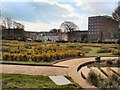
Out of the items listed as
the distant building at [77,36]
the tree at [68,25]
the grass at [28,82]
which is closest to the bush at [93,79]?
the grass at [28,82]

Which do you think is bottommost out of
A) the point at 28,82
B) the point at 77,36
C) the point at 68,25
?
the point at 28,82

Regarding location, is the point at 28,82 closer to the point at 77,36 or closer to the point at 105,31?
the point at 105,31

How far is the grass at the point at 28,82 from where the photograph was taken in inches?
199

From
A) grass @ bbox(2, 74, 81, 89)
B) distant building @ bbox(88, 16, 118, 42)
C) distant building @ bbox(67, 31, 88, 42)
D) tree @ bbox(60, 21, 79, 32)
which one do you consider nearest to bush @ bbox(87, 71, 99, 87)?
grass @ bbox(2, 74, 81, 89)

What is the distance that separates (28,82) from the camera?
5.38 m

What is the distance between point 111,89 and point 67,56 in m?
6.31

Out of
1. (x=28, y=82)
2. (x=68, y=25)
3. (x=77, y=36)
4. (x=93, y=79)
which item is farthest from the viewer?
(x=77, y=36)

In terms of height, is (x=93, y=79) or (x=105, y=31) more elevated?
(x=105, y=31)

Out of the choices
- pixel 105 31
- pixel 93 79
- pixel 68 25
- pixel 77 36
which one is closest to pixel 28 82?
pixel 93 79

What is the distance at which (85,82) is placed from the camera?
5.56 m

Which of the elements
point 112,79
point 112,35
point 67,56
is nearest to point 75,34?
point 112,35

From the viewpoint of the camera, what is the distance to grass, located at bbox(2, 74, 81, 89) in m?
5.05

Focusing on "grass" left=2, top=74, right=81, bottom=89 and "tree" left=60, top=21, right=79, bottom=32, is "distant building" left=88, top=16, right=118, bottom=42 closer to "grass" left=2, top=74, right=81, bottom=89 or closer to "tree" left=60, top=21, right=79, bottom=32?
"tree" left=60, top=21, right=79, bottom=32

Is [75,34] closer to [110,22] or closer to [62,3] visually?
[110,22]
